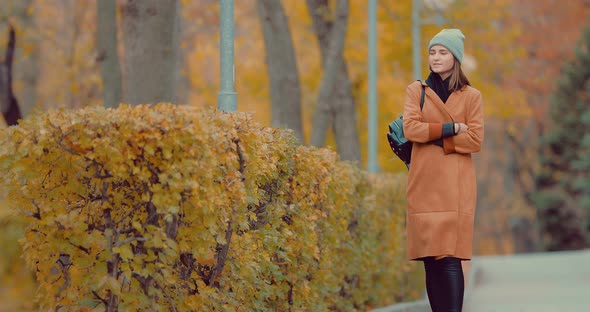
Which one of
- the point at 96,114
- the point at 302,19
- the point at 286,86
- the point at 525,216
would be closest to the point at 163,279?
the point at 96,114

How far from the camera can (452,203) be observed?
7770mm

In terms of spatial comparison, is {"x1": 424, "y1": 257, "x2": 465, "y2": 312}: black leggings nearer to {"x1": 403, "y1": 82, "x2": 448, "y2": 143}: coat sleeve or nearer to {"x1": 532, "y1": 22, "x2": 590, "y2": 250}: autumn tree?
{"x1": 403, "y1": 82, "x2": 448, "y2": 143}: coat sleeve

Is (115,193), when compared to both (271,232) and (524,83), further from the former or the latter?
(524,83)

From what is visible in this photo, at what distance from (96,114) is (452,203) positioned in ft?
9.11

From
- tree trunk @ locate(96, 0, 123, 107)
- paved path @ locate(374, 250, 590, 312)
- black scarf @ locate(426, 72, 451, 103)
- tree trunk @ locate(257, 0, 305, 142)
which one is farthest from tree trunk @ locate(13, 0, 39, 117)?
black scarf @ locate(426, 72, 451, 103)

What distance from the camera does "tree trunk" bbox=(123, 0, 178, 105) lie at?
11.7 meters

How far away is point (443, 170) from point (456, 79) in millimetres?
602

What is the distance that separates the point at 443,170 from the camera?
775 centimetres

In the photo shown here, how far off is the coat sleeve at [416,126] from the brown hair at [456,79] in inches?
9.0

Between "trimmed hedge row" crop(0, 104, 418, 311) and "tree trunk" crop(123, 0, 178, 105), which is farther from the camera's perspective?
"tree trunk" crop(123, 0, 178, 105)

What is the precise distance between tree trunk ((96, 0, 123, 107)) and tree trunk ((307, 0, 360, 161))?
168 inches

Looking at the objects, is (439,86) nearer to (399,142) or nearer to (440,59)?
(440,59)

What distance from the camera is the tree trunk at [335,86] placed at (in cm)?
1830

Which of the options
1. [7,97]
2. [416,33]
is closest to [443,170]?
[7,97]
